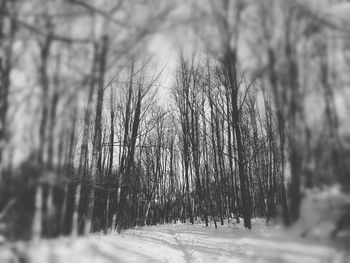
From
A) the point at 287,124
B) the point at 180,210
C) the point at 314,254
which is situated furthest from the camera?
the point at 180,210

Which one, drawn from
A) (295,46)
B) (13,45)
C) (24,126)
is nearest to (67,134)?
(24,126)

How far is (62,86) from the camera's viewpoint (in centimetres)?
205

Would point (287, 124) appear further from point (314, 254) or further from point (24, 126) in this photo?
point (24, 126)

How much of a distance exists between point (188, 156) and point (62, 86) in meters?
15.1

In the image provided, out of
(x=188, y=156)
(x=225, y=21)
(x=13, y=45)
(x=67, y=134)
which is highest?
(x=188, y=156)

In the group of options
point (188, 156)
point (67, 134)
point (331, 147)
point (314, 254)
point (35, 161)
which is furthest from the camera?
point (188, 156)

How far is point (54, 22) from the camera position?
6.93 feet

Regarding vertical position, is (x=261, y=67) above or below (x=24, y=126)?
above

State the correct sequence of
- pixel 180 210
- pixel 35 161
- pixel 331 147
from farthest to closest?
pixel 180 210
pixel 35 161
pixel 331 147

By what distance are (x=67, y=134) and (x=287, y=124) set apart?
1.88 m

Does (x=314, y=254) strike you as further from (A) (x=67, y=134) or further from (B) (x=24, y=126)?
(B) (x=24, y=126)

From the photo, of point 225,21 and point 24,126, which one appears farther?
point 225,21

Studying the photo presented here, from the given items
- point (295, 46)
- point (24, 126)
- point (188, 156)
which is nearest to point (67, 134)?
point (24, 126)

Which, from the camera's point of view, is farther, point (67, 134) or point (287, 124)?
point (67, 134)
